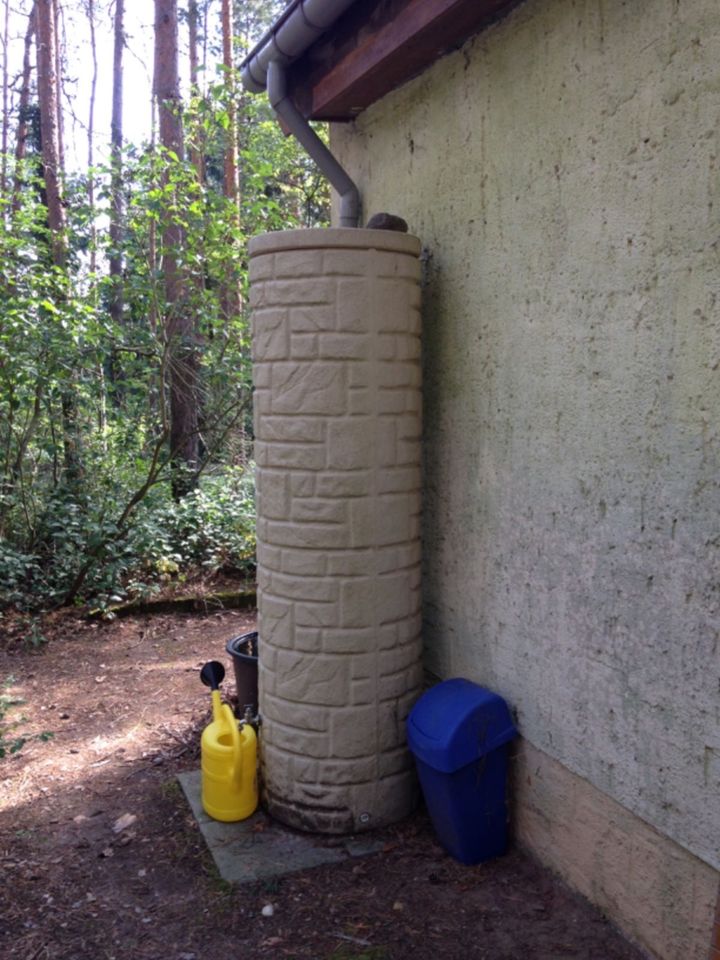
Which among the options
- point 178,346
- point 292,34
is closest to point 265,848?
point 292,34

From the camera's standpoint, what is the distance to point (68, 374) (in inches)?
290

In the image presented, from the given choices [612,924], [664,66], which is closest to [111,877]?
[612,924]

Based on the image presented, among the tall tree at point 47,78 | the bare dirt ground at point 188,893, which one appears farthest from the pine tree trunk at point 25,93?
the bare dirt ground at point 188,893

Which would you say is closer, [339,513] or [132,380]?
[339,513]

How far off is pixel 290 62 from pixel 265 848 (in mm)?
3551

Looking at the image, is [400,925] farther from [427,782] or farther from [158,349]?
[158,349]

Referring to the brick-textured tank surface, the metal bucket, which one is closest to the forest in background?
the metal bucket

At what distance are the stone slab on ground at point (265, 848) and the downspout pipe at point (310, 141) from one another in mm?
2914

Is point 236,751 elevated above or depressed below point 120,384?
below

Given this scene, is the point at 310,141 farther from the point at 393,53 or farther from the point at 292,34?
the point at 393,53

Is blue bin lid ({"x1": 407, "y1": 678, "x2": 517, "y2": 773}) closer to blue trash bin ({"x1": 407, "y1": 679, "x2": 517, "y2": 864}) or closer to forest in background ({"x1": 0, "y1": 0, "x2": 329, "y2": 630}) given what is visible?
blue trash bin ({"x1": 407, "y1": 679, "x2": 517, "y2": 864})

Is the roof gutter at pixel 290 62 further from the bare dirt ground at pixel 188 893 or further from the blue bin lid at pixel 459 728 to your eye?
the bare dirt ground at pixel 188 893

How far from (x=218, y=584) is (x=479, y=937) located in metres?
5.15

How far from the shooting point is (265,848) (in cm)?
340
